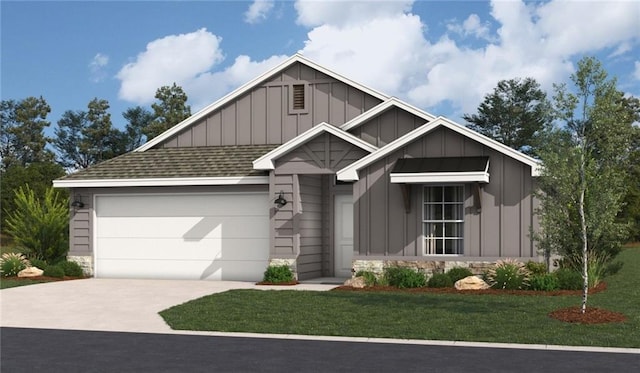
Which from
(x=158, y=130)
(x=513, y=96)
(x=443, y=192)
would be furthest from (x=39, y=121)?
(x=443, y=192)

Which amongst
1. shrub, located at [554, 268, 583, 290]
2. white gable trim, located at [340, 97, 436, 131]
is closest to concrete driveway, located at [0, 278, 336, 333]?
white gable trim, located at [340, 97, 436, 131]

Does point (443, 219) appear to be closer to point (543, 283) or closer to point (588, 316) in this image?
point (543, 283)

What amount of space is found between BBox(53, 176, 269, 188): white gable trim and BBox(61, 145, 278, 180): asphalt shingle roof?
0.55ft

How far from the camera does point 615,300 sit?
625 inches

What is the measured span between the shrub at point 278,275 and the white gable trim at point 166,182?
7.83 feet

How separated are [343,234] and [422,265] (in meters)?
3.79

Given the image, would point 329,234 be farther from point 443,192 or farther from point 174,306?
point 174,306

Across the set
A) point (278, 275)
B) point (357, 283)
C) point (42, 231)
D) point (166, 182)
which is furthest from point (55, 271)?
point (357, 283)

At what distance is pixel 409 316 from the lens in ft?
44.0

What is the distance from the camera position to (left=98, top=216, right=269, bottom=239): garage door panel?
69.8 feet

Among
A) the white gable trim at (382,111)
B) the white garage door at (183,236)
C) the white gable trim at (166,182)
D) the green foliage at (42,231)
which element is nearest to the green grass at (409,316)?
the white garage door at (183,236)

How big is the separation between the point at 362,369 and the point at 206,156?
49.0 feet

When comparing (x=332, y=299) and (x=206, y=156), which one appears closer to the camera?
(x=332, y=299)

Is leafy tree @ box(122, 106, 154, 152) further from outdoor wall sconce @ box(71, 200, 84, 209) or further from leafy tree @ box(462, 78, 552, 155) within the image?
outdoor wall sconce @ box(71, 200, 84, 209)
